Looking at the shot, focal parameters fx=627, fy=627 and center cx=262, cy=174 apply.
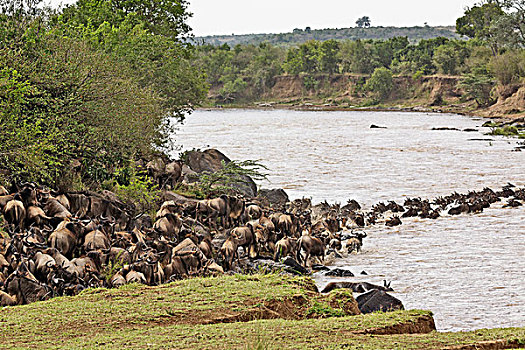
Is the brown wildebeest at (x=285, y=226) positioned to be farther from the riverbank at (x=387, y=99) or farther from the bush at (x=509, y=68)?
the bush at (x=509, y=68)

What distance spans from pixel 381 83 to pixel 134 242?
359 feet

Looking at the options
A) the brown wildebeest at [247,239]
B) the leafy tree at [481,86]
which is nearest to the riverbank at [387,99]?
the leafy tree at [481,86]

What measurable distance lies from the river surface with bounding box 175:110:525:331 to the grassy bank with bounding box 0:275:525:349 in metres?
3.29

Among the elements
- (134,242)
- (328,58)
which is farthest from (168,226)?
(328,58)

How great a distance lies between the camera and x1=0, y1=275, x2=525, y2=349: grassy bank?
4.81m

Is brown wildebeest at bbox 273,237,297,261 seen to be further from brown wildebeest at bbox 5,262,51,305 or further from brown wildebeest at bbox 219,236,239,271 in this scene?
brown wildebeest at bbox 5,262,51,305

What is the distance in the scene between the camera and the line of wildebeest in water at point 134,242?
8.17 m

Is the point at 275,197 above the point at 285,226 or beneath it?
beneath

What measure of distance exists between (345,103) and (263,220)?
108m

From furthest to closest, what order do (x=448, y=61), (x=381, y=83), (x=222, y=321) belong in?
(x=381, y=83)
(x=448, y=61)
(x=222, y=321)

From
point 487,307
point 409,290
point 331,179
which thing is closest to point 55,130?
point 409,290

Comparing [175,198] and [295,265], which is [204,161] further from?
[295,265]

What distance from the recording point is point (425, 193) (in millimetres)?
22641

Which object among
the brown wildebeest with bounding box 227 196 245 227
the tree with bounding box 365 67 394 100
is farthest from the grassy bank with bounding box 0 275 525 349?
the tree with bounding box 365 67 394 100
